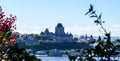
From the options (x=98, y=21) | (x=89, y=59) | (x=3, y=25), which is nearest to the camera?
(x=98, y=21)

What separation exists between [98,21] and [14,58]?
5.85 ft

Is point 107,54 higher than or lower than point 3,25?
lower

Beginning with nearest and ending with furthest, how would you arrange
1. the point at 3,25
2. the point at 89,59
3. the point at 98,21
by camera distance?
the point at 98,21 < the point at 89,59 < the point at 3,25

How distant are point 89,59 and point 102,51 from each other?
19.9 inches

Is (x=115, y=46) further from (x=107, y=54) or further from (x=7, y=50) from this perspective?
(x=7, y=50)

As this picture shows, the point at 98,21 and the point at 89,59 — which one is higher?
the point at 98,21

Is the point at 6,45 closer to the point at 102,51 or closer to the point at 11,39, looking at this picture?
the point at 11,39

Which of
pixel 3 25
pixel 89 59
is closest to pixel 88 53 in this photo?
pixel 89 59

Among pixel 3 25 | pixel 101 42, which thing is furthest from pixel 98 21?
pixel 3 25

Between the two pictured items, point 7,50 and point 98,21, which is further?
point 7,50

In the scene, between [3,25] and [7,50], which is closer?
[7,50]

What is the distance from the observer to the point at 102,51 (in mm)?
7664

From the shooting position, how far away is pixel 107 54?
762 centimetres

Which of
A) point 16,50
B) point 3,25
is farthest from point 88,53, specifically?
point 3,25
